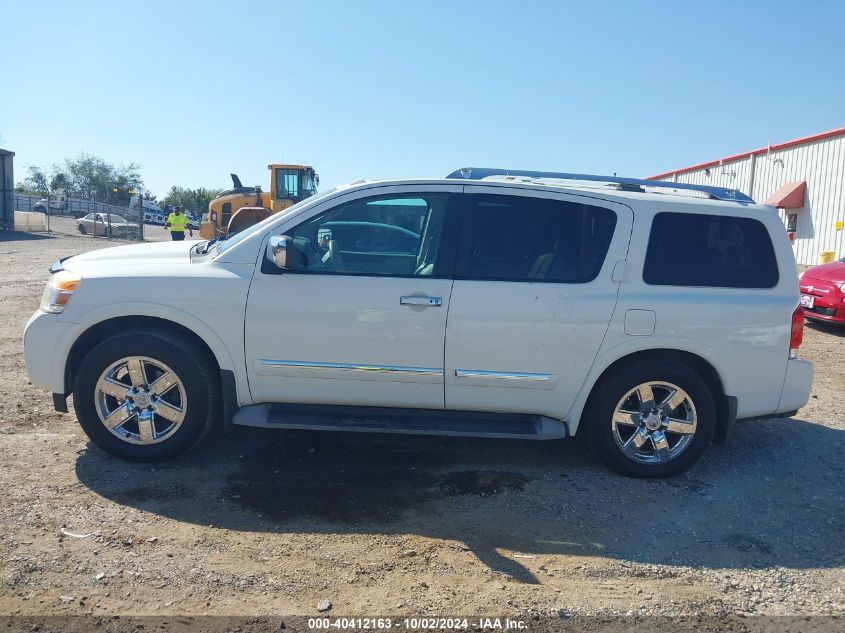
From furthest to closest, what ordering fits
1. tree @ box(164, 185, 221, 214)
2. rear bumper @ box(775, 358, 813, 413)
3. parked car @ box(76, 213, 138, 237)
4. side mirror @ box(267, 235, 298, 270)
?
tree @ box(164, 185, 221, 214) < parked car @ box(76, 213, 138, 237) < rear bumper @ box(775, 358, 813, 413) < side mirror @ box(267, 235, 298, 270)

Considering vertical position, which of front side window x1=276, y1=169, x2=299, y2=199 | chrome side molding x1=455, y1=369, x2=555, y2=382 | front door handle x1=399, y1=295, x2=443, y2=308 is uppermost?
front side window x1=276, y1=169, x2=299, y2=199

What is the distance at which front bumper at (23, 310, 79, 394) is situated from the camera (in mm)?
4297

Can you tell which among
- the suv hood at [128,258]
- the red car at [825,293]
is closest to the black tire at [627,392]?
the suv hood at [128,258]

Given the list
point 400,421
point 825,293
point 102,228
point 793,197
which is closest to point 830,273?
point 825,293

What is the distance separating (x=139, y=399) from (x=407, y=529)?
197cm

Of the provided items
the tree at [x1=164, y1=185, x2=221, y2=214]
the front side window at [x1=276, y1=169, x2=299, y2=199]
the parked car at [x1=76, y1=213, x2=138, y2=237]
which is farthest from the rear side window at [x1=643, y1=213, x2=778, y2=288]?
the tree at [x1=164, y1=185, x2=221, y2=214]

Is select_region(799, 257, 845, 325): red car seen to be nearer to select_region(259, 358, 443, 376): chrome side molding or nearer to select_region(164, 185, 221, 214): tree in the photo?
select_region(259, 358, 443, 376): chrome side molding

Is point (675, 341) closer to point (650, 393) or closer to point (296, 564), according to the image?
point (650, 393)

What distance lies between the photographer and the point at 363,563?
336 cm

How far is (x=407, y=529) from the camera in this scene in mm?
3719

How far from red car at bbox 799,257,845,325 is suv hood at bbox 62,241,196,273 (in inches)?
347

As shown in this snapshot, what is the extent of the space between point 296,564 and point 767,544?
102 inches

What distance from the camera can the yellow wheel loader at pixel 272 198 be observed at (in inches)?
818

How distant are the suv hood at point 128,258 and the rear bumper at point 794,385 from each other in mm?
4156
